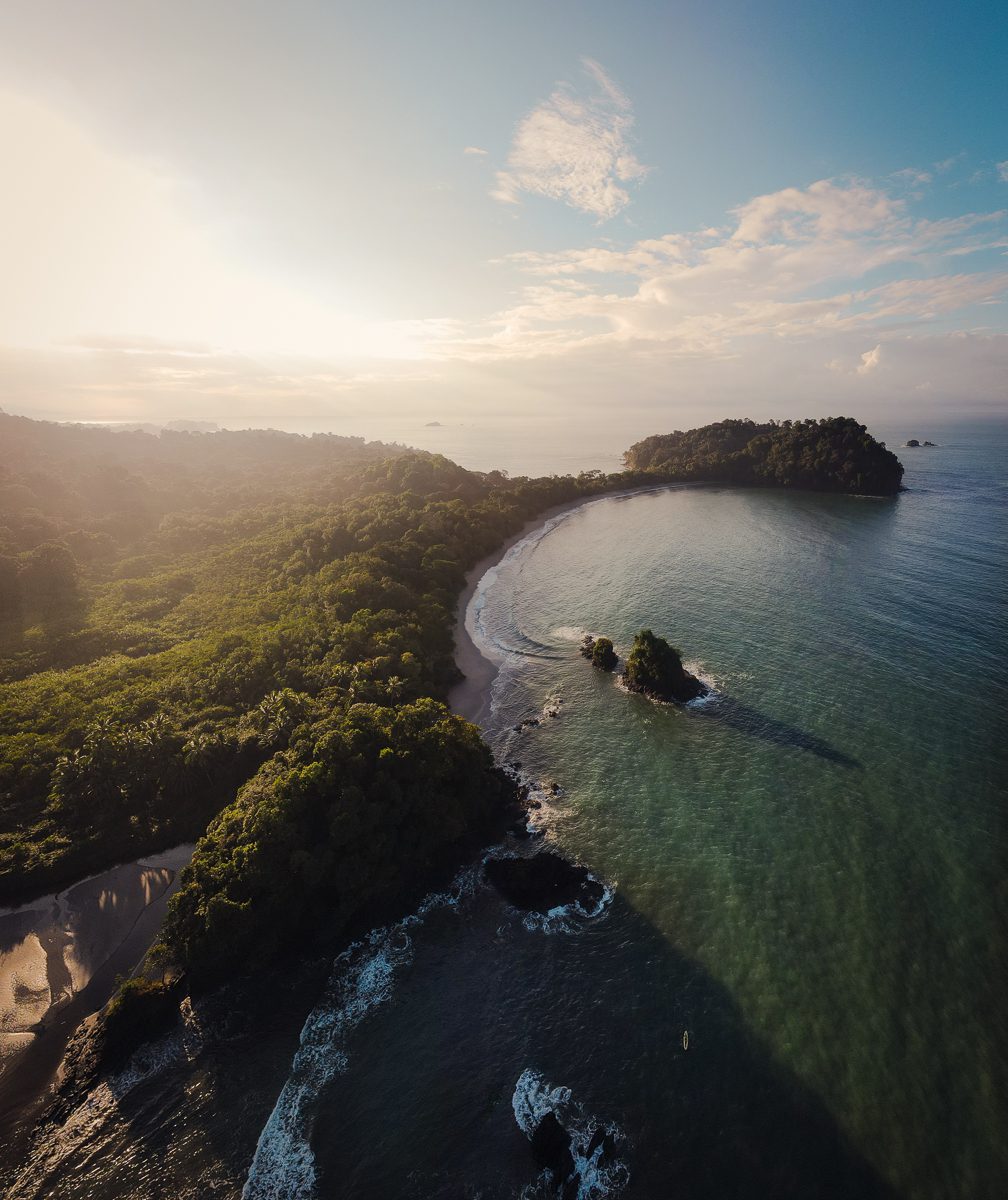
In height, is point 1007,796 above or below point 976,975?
above

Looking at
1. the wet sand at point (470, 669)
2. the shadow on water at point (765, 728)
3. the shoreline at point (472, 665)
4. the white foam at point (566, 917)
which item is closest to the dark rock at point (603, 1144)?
the white foam at point (566, 917)

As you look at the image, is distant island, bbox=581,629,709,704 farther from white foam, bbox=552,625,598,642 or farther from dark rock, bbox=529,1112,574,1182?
dark rock, bbox=529,1112,574,1182

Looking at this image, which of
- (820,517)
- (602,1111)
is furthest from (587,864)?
(820,517)

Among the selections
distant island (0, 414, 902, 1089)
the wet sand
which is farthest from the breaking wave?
the wet sand

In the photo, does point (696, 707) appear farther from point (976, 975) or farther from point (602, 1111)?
point (602, 1111)

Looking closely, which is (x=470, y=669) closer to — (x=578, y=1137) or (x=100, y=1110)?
(x=578, y=1137)
